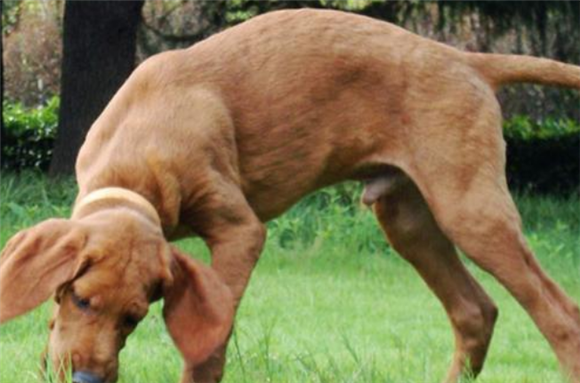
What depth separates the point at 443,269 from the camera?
7.24m

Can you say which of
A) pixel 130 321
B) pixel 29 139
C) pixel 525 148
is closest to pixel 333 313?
pixel 130 321

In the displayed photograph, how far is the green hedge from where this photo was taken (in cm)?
1639

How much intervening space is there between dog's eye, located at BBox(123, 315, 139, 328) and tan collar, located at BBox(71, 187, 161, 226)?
1.53 feet

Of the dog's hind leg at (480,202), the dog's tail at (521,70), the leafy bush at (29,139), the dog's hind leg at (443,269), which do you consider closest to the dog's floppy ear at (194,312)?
the dog's hind leg at (480,202)

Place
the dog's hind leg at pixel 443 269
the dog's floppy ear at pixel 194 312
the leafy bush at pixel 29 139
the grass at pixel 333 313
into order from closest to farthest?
the dog's floppy ear at pixel 194 312 < the grass at pixel 333 313 < the dog's hind leg at pixel 443 269 < the leafy bush at pixel 29 139

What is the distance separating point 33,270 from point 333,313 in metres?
4.46

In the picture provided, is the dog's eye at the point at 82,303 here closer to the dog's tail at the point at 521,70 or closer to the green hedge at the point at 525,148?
the dog's tail at the point at 521,70

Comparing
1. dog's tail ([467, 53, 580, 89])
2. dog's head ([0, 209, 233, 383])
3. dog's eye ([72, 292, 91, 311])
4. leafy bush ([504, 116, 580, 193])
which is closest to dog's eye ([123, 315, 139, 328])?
dog's head ([0, 209, 233, 383])

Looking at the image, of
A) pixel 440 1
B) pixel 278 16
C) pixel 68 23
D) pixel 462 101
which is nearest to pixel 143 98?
pixel 278 16

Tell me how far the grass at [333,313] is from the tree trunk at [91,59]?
68 cm

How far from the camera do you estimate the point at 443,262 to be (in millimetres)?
7246

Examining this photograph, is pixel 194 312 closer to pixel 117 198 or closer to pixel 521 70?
pixel 117 198

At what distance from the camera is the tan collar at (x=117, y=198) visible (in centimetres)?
574

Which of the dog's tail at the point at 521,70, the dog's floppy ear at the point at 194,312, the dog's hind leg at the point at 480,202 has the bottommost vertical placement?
the dog's hind leg at the point at 480,202
